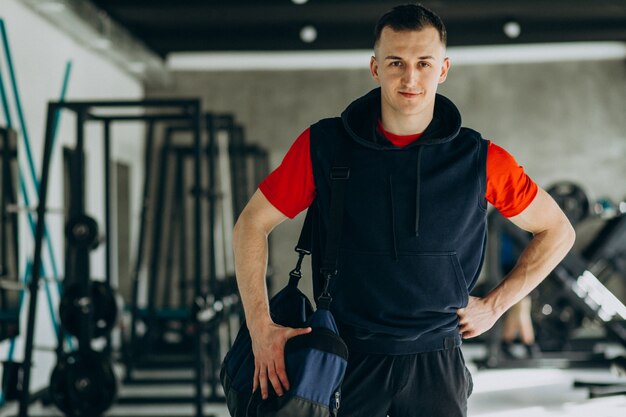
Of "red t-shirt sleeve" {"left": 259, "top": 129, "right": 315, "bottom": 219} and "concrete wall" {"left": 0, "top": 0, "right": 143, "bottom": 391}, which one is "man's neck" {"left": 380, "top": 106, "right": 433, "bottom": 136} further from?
"concrete wall" {"left": 0, "top": 0, "right": 143, "bottom": 391}

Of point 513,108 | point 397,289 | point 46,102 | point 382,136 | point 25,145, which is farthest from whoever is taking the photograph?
point 513,108

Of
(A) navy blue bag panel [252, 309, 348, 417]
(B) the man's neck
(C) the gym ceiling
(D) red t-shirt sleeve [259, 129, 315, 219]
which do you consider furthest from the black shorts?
(C) the gym ceiling

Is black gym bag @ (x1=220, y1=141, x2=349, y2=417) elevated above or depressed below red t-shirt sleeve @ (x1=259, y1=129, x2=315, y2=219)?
below

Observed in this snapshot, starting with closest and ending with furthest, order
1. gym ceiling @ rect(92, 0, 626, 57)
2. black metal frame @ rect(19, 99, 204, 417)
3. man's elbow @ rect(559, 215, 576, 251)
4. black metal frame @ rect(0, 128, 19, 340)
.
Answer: man's elbow @ rect(559, 215, 576, 251) < black metal frame @ rect(19, 99, 204, 417) < black metal frame @ rect(0, 128, 19, 340) < gym ceiling @ rect(92, 0, 626, 57)

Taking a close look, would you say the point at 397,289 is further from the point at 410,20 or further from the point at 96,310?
the point at 96,310

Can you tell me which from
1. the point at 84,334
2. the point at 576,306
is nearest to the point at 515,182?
the point at 84,334

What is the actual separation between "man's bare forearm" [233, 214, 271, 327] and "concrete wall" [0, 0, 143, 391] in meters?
3.58

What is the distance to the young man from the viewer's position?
1.71 m

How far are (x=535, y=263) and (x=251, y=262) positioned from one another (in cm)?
70

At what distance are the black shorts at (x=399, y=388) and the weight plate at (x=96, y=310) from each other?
10.6 ft

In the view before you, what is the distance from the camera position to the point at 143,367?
23.1ft

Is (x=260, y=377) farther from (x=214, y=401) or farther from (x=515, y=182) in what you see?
(x=214, y=401)

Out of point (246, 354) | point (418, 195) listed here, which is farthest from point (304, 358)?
point (418, 195)

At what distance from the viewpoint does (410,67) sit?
5.61 feet
